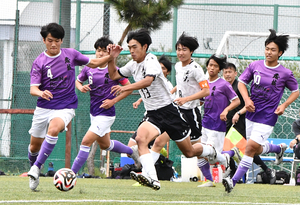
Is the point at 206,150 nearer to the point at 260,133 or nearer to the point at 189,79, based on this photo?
the point at 189,79

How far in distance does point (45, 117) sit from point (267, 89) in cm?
273

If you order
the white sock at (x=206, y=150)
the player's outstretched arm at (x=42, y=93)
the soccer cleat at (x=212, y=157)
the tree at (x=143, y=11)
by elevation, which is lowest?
the soccer cleat at (x=212, y=157)

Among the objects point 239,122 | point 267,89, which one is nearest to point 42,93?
point 267,89

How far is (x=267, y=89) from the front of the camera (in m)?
6.36


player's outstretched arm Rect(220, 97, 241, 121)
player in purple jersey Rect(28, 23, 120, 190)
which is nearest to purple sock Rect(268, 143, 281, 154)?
player's outstretched arm Rect(220, 97, 241, 121)

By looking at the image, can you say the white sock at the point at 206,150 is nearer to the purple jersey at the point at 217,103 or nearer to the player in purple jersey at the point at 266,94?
the purple jersey at the point at 217,103

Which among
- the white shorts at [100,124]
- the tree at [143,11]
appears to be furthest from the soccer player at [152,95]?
the tree at [143,11]

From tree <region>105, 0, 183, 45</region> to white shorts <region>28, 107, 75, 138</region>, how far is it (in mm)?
4926

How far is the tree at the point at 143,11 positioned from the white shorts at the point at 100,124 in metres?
3.76

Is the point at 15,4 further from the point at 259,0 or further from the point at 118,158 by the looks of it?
the point at 259,0

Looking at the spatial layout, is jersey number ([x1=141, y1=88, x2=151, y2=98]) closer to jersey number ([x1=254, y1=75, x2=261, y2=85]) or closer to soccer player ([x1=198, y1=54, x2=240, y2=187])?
jersey number ([x1=254, y1=75, x2=261, y2=85])

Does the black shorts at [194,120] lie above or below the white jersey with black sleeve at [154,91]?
below

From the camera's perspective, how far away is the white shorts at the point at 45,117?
20.1ft

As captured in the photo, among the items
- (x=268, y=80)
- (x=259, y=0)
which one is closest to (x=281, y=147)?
(x=268, y=80)
